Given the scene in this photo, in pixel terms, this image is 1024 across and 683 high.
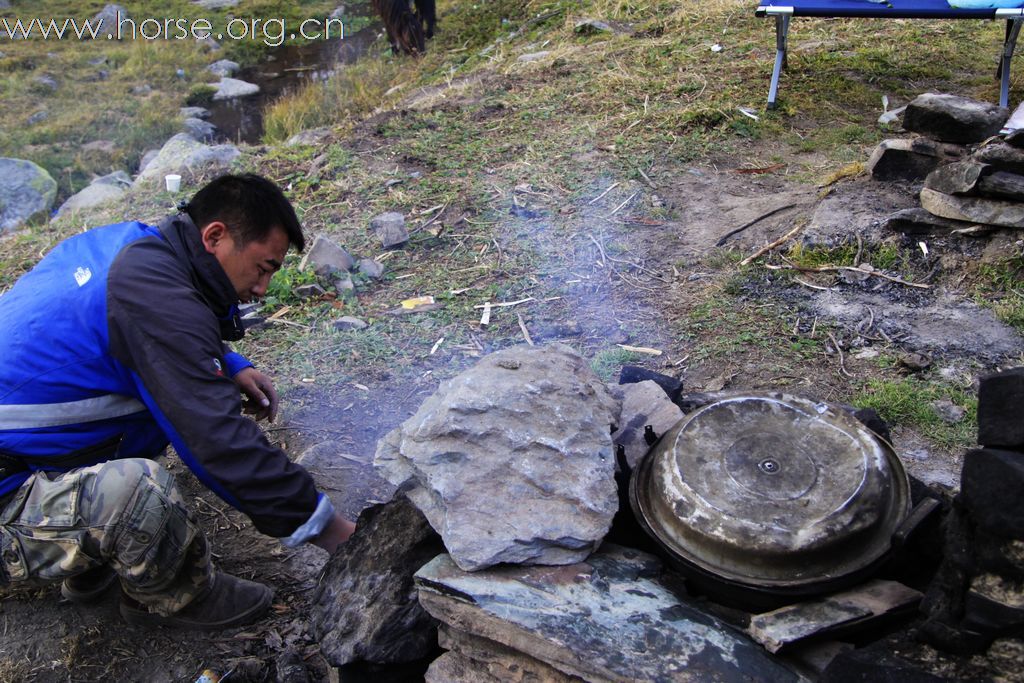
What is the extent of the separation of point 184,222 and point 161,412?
73 cm

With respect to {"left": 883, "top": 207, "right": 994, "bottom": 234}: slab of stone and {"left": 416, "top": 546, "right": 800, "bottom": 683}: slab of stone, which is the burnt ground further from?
{"left": 416, "top": 546, "right": 800, "bottom": 683}: slab of stone

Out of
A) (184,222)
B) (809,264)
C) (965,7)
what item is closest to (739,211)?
(809,264)

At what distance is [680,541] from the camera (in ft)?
7.70

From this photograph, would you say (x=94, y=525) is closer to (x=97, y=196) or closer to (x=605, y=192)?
(x=605, y=192)

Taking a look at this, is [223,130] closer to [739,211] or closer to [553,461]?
[739,211]

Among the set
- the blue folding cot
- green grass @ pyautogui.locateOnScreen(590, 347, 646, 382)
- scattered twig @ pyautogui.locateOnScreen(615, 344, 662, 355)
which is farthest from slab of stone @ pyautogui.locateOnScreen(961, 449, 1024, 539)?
the blue folding cot

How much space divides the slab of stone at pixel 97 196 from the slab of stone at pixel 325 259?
115 inches

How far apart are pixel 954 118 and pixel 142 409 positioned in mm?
4940

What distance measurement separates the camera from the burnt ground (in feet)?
9.87

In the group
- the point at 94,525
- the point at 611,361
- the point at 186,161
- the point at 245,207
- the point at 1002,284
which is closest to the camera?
the point at 94,525

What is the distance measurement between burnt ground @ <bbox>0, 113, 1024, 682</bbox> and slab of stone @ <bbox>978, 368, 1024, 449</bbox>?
4.56ft

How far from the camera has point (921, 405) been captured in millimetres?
3654

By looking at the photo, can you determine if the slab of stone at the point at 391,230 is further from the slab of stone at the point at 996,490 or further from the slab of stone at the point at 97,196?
the slab of stone at the point at 996,490

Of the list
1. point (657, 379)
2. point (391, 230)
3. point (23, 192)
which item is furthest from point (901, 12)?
point (23, 192)
